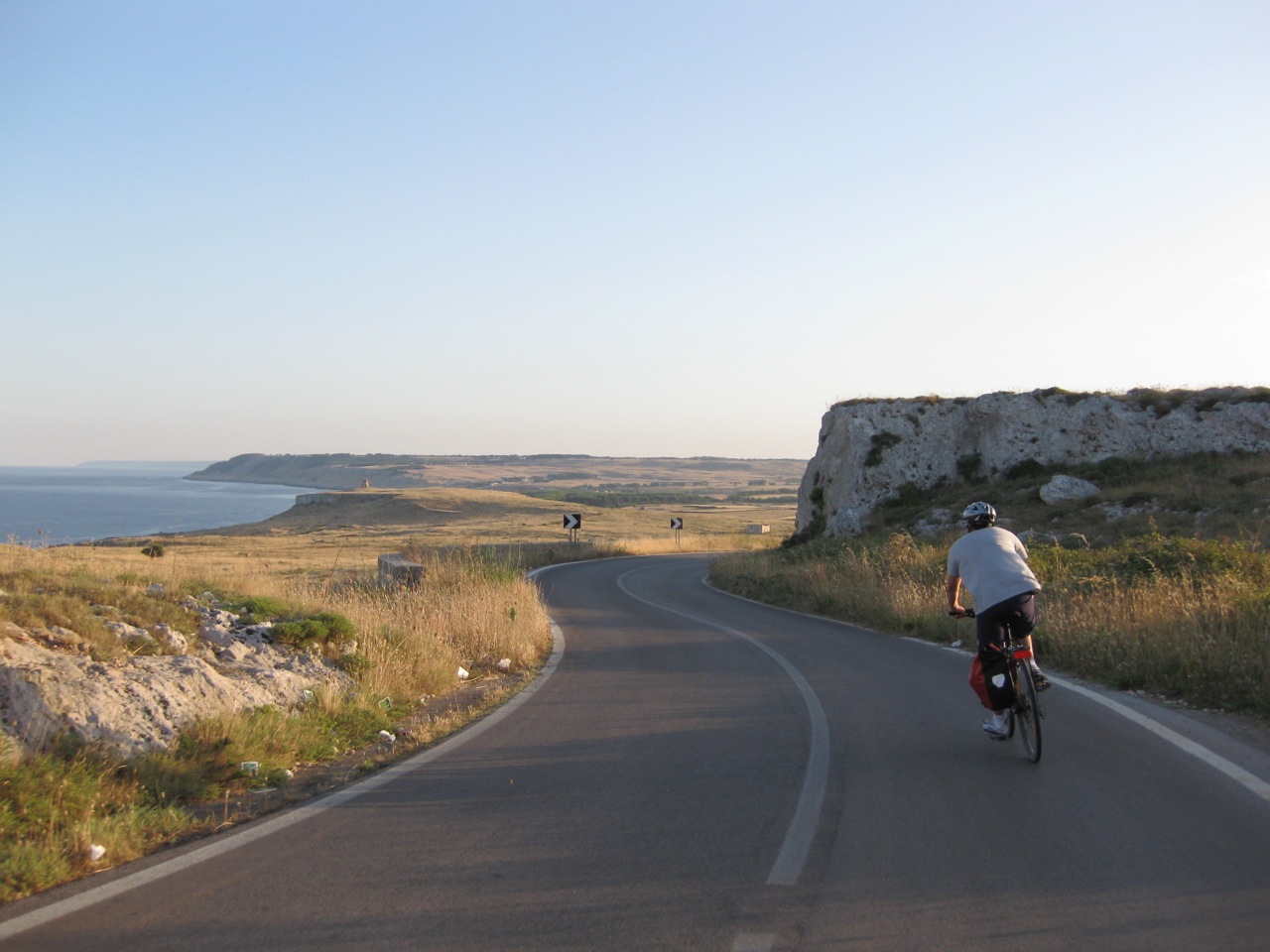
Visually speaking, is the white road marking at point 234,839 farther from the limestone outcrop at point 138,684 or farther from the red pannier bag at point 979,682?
the red pannier bag at point 979,682

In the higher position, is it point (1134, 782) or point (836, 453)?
point (836, 453)

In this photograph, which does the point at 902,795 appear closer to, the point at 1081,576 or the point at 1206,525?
the point at 1081,576

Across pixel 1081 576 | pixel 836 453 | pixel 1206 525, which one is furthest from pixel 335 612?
pixel 836 453

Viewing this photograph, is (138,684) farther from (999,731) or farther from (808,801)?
(999,731)

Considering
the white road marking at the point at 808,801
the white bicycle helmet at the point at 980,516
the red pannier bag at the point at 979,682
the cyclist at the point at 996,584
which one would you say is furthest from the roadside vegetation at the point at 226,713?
the white bicycle helmet at the point at 980,516

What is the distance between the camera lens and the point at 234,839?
548 cm

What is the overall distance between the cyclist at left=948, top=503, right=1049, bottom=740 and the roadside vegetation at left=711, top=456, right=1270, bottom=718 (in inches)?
104

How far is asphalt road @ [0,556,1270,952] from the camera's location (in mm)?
4191

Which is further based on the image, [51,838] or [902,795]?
[902,795]

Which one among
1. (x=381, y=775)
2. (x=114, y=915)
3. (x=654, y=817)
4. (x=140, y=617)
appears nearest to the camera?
(x=114, y=915)

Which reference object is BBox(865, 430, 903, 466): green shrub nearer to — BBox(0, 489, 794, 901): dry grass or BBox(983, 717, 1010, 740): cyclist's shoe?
BBox(0, 489, 794, 901): dry grass

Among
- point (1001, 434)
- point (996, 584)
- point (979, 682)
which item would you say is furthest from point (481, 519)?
point (996, 584)

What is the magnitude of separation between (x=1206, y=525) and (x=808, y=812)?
19.8 metres

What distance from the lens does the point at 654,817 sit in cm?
576
